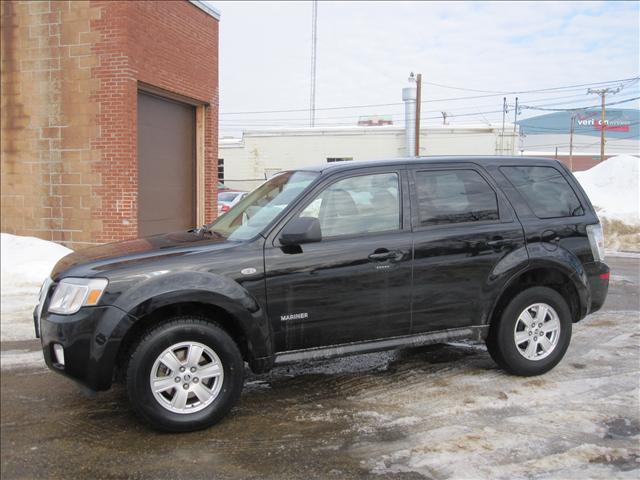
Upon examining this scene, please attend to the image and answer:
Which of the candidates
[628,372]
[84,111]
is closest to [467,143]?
[84,111]

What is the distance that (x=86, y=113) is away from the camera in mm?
10391

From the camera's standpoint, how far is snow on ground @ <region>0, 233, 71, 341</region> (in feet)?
21.6

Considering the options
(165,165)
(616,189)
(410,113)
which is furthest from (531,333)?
(410,113)

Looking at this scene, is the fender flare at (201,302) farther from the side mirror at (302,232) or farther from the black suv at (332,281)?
the side mirror at (302,232)

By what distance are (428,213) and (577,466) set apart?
6.94 feet

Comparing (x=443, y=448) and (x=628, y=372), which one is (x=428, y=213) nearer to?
(x=443, y=448)

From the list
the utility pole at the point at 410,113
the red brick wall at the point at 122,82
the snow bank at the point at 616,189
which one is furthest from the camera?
the utility pole at the point at 410,113

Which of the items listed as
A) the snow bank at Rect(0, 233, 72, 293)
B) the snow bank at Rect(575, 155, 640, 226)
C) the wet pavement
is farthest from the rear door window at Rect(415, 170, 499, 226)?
the snow bank at Rect(575, 155, 640, 226)

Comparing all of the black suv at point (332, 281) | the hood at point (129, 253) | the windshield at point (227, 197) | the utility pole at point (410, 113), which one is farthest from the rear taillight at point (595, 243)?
the utility pole at point (410, 113)

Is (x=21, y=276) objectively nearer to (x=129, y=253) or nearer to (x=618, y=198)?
(x=129, y=253)

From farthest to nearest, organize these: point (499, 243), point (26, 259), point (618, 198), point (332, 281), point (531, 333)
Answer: point (618, 198) → point (26, 259) → point (531, 333) → point (499, 243) → point (332, 281)

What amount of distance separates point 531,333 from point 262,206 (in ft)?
8.45

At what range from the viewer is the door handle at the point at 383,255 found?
4352mm

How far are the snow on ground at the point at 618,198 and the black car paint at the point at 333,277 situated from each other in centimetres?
1193
